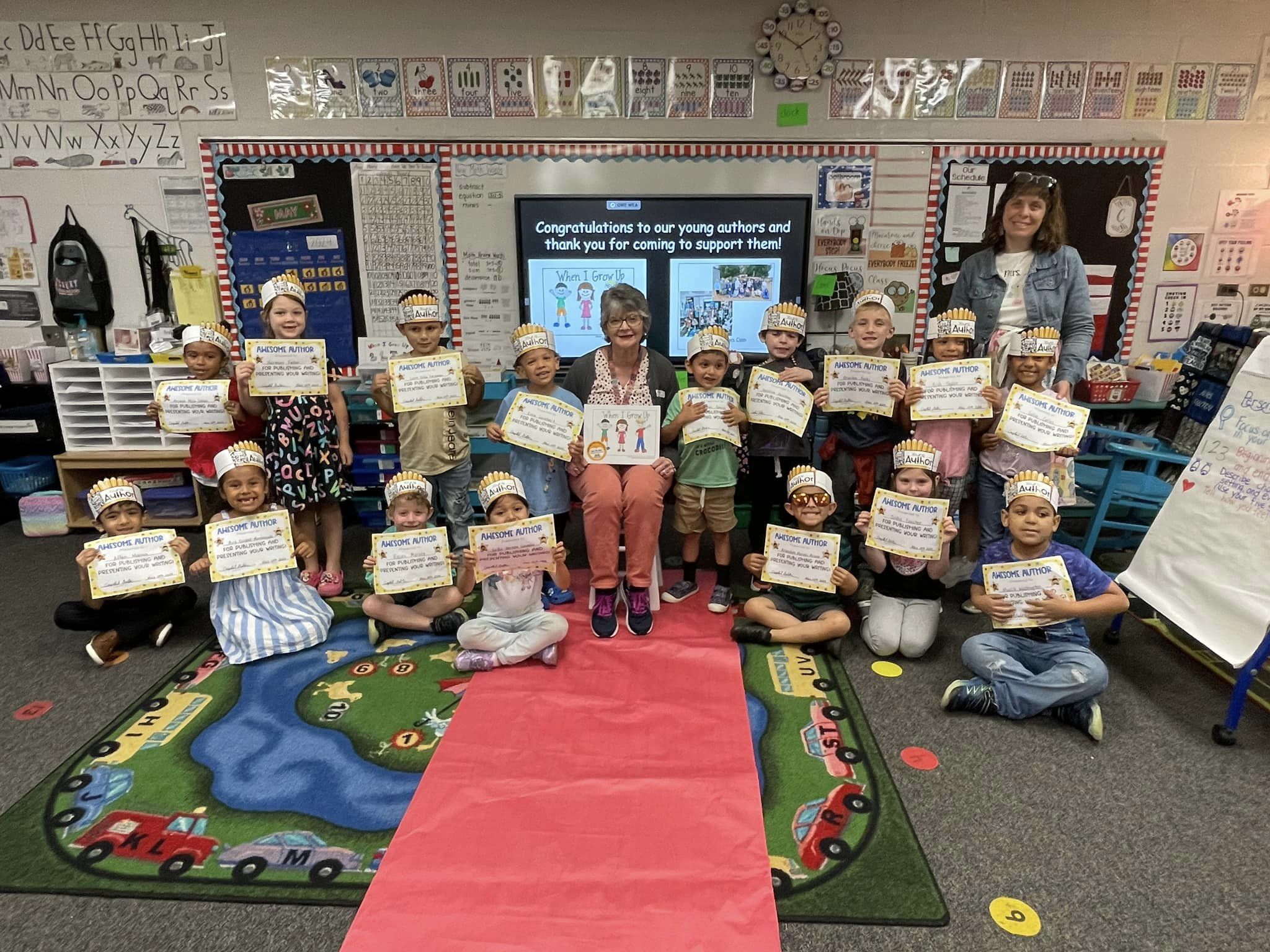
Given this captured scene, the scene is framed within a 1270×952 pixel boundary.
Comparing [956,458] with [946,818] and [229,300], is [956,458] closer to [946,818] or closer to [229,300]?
[946,818]

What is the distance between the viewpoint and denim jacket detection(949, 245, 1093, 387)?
2971 millimetres

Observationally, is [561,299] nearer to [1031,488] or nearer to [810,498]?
[810,498]

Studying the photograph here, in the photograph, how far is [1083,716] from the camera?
7.79 ft

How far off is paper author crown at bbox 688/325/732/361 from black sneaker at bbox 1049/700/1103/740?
1.71 meters

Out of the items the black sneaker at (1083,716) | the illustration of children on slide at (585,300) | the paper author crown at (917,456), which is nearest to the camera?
the black sneaker at (1083,716)

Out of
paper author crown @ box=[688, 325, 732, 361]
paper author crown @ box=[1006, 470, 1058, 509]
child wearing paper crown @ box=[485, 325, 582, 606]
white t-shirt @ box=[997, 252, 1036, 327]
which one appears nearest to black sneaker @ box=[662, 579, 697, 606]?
child wearing paper crown @ box=[485, 325, 582, 606]

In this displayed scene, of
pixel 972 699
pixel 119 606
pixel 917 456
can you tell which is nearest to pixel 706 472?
pixel 917 456

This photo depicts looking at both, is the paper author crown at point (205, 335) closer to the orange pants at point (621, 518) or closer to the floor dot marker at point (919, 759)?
the orange pants at point (621, 518)

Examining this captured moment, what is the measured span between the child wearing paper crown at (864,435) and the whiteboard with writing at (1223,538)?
961 millimetres

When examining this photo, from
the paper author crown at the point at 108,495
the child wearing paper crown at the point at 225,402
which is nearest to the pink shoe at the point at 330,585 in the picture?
the child wearing paper crown at the point at 225,402

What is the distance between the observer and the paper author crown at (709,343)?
9.70 ft

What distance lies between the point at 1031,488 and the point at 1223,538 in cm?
69

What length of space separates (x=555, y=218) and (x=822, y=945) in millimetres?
3593

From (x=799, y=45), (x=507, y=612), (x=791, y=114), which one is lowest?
(x=507, y=612)
